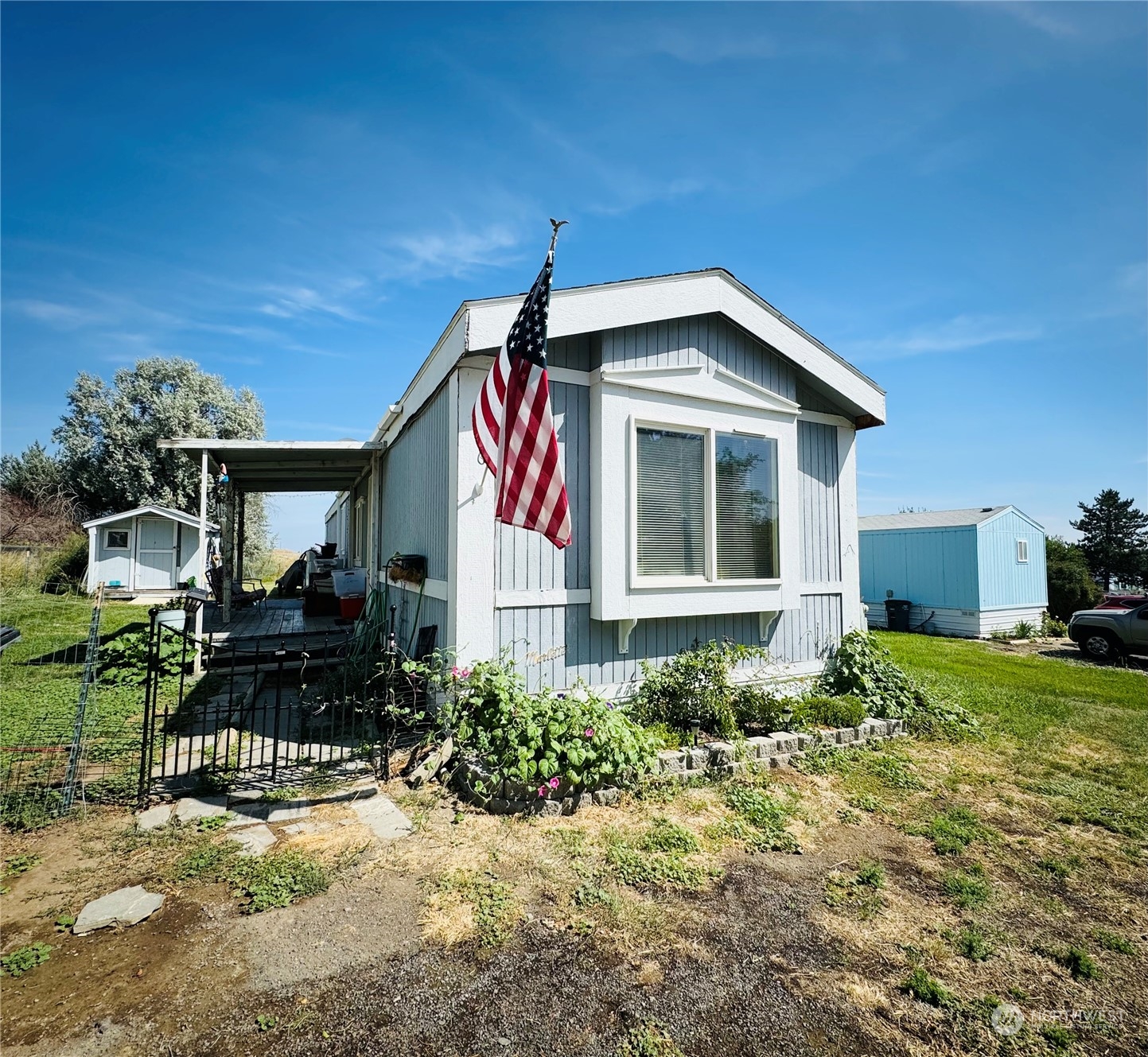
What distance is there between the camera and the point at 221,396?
2739cm

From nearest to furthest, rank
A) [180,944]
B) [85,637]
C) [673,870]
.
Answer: [180,944]
[673,870]
[85,637]

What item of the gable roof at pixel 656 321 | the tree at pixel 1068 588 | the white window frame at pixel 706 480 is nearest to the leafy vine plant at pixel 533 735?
the white window frame at pixel 706 480

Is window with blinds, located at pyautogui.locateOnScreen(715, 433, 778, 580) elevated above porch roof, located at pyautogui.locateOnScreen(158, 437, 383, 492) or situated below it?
below

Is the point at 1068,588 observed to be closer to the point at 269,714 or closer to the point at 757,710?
the point at 757,710

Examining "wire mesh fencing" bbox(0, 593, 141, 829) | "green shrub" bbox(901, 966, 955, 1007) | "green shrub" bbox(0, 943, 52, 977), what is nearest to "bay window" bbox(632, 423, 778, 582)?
"green shrub" bbox(901, 966, 955, 1007)

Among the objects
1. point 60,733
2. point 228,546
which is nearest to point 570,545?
point 60,733

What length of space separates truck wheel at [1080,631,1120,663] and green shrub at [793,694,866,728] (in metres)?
9.63

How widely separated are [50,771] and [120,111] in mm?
6390

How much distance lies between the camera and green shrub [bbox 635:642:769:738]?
4910 mm

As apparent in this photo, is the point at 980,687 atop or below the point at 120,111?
below

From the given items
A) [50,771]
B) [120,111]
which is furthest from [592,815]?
[120,111]

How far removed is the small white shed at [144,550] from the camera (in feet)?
56.1

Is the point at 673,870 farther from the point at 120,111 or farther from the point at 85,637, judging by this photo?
the point at 85,637

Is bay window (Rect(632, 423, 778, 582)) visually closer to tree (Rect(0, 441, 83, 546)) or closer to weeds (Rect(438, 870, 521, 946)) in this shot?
weeds (Rect(438, 870, 521, 946))
